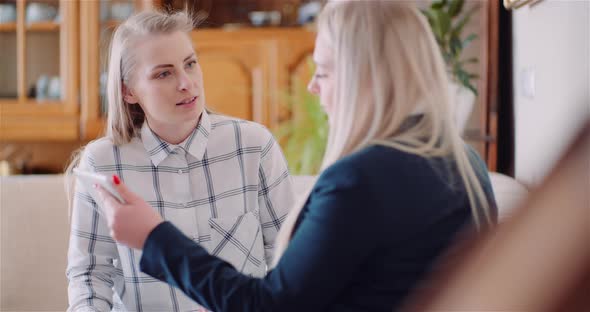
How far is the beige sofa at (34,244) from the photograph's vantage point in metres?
1.75

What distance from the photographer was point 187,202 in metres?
1.45

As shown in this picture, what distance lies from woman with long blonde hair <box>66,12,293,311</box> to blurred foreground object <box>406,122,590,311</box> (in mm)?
1189

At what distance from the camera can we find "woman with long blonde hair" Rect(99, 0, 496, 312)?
828 mm

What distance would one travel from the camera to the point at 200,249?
918 mm

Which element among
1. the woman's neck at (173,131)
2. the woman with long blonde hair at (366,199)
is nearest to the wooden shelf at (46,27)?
the woman's neck at (173,131)

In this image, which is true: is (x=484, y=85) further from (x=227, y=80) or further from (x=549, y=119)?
(x=227, y=80)

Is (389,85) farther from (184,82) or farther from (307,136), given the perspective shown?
(307,136)

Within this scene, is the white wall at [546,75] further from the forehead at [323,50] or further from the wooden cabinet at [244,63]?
the wooden cabinet at [244,63]

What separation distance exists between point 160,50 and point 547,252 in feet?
4.17

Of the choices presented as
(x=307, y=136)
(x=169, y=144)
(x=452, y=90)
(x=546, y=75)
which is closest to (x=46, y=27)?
(x=307, y=136)

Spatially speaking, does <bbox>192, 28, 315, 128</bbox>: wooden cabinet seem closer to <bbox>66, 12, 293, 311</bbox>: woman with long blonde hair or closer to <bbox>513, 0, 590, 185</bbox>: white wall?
<bbox>513, 0, 590, 185</bbox>: white wall

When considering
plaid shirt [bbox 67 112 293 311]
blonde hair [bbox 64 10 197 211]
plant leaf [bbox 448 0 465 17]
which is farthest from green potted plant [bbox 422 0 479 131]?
blonde hair [bbox 64 10 197 211]

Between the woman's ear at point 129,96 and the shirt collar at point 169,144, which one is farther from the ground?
the woman's ear at point 129,96

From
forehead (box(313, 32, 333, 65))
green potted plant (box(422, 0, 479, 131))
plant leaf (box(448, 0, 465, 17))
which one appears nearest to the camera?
forehead (box(313, 32, 333, 65))
